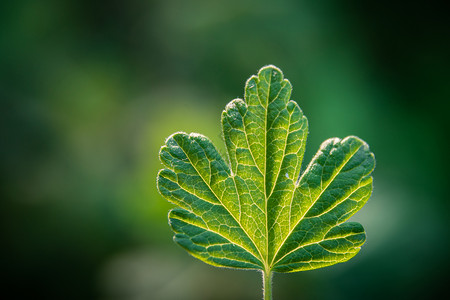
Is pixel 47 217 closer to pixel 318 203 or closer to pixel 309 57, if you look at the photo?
pixel 309 57

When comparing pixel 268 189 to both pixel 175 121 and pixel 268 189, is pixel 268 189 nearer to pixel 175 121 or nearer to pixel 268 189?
pixel 268 189

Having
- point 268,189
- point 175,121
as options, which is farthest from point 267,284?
point 175,121

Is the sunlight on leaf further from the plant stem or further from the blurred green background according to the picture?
the blurred green background

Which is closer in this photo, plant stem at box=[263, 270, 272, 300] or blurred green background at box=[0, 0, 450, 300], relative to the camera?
plant stem at box=[263, 270, 272, 300]

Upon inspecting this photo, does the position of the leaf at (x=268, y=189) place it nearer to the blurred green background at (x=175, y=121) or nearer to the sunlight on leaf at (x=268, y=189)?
the sunlight on leaf at (x=268, y=189)

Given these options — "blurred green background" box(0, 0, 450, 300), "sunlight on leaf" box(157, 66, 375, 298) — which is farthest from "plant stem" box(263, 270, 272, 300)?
"blurred green background" box(0, 0, 450, 300)

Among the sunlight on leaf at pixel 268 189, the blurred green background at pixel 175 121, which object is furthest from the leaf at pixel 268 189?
the blurred green background at pixel 175 121
